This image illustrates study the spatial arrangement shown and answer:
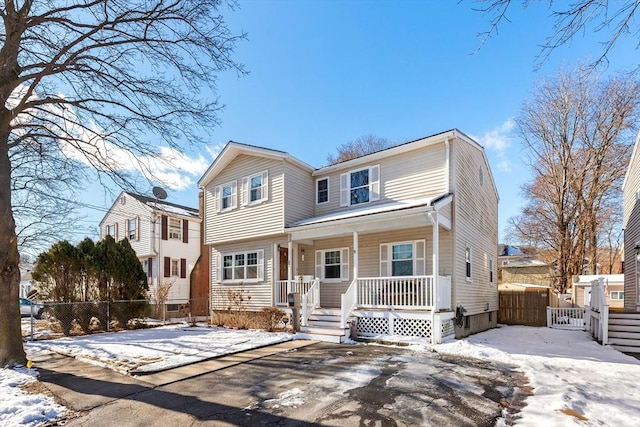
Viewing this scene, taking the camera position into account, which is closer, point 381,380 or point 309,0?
point 381,380

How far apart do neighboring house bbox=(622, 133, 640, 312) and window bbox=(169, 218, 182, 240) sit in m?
24.4

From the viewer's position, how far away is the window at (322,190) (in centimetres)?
1466

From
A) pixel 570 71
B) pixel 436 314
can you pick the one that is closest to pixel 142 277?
pixel 436 314

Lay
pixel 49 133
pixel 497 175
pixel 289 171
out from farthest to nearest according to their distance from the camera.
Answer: pixel 497 175
pixel 289 171
pixel 49 133

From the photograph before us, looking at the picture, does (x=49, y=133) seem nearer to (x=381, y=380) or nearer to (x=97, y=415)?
(x=97, y=415)

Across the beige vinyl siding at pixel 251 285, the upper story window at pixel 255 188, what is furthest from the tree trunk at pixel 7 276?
the upper story window at pixel 255 188

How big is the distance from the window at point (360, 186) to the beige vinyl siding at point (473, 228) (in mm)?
2890

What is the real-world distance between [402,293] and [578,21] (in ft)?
27.5

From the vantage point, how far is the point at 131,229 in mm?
25281

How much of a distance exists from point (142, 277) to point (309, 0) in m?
12.9

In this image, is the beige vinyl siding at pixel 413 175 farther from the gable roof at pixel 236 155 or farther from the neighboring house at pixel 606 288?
the neighboring house at pixel 606 288

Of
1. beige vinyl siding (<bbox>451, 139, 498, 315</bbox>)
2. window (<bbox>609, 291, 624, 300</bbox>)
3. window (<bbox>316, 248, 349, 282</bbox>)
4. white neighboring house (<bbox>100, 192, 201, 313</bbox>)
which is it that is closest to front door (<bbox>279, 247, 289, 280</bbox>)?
window (<bbox>316, 248, 349, 282</bbox>)

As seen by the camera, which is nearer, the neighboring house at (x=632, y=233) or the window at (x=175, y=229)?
the neighboring house at (x=632, y=233)

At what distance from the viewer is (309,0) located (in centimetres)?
890
